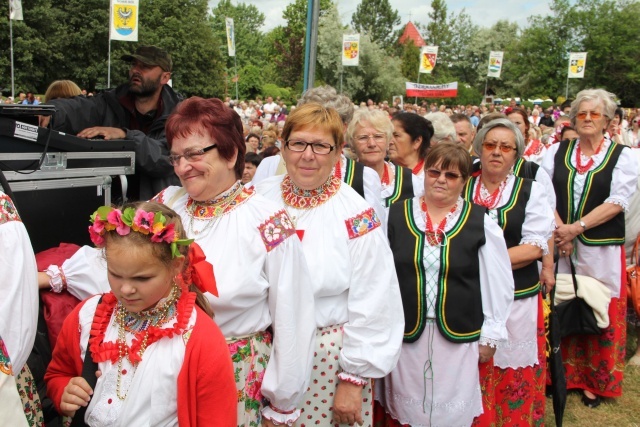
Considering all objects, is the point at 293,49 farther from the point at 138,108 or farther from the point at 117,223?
the point at 117,223

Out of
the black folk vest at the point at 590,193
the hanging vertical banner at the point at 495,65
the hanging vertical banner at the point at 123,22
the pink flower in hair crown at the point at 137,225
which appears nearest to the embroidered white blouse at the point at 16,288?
the pink flower in hair crown at the point at 137,225

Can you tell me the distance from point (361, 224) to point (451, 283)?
28.1 inches

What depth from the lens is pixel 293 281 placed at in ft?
6.92

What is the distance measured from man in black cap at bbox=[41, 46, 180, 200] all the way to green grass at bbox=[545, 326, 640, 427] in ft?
10.5

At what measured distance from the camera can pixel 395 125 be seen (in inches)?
173

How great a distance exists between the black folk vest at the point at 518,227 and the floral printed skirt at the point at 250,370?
180cm

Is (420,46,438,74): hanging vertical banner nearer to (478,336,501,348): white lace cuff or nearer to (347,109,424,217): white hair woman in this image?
(347,109,424,217): white hair woman

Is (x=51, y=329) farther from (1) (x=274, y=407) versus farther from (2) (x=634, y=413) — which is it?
(2) (x=634, y=413)

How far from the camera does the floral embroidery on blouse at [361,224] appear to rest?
2414 mm

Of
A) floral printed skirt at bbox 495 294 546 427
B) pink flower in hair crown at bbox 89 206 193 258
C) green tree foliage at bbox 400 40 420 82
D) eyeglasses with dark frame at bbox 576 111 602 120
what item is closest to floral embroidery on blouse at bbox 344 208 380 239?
pink flower in hair crown at bbox 89 206 193 258

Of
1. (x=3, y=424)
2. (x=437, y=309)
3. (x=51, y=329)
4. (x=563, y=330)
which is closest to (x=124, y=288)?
(x=3, y=424)

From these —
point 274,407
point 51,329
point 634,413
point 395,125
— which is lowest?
point 634,413

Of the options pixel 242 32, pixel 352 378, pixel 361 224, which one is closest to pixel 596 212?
pixel 361 224

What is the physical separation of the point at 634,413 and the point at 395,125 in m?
2.76
